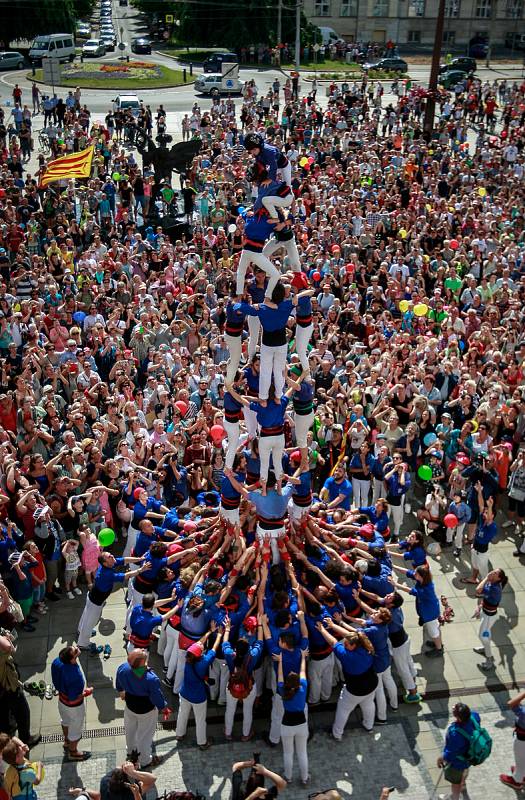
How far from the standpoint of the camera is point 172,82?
48.5 metres

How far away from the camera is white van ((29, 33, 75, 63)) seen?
166 ft

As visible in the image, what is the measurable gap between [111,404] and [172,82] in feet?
130

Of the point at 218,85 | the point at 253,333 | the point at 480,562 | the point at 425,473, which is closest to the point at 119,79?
the point at 218,85

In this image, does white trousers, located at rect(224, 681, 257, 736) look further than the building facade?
No

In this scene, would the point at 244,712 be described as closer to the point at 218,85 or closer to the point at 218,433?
the point at 218,433

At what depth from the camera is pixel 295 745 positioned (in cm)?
940

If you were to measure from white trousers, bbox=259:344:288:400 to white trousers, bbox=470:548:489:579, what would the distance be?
4.36 metres

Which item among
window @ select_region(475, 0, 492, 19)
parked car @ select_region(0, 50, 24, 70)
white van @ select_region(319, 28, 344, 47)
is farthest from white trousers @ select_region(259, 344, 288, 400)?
window @ select_region(475, 0, 492, 19)

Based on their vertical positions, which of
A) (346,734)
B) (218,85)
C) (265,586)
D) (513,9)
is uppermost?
(513,9)

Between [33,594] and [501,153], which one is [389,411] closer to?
[33,594]

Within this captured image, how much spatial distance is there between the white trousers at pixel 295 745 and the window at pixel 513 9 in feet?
229

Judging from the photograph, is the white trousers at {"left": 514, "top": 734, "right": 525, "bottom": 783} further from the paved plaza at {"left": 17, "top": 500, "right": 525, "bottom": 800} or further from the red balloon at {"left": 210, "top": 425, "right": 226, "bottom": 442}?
the red balloon at {"left": 210, "top": 425, "right": 226, "bottom": 442}

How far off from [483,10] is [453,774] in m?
69.3

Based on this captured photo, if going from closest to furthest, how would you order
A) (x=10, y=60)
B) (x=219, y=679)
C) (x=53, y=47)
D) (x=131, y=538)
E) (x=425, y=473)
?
(x=219, y=679)
(x=131, y=538)
(x=425, y=473)
(x=10, y=60)
(x=53, y=47)
